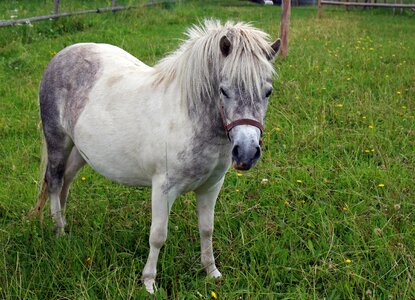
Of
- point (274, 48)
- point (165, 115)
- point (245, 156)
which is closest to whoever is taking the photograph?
point (245, 156)

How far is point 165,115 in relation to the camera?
2.54 meters

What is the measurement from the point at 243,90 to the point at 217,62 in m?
0.21

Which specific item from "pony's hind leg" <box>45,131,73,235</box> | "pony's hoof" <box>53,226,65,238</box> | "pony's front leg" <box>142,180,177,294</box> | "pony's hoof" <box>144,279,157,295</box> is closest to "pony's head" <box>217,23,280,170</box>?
"pony's front leg" <box>142,180,177,294</box>

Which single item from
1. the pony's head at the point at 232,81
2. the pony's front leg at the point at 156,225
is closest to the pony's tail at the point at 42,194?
the pony's front leg at the point at 156,225

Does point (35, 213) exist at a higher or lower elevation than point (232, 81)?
lower

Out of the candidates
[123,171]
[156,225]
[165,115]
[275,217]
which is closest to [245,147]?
[165,115]

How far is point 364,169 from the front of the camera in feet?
12.3

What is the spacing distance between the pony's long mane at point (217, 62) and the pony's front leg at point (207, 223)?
23.5 inches

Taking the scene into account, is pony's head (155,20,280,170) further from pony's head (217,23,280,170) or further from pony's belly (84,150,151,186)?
pony's belly (84,150,151,186)

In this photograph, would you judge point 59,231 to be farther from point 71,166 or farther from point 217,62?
point 217,62

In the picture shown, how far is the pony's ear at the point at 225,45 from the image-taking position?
2209mm

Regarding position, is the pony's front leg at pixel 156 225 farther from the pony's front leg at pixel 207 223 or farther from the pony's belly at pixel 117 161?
the pony's front leg at pixel 207 223

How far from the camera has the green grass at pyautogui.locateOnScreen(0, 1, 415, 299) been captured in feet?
8.61

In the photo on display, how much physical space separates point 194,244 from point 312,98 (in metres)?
2.77
